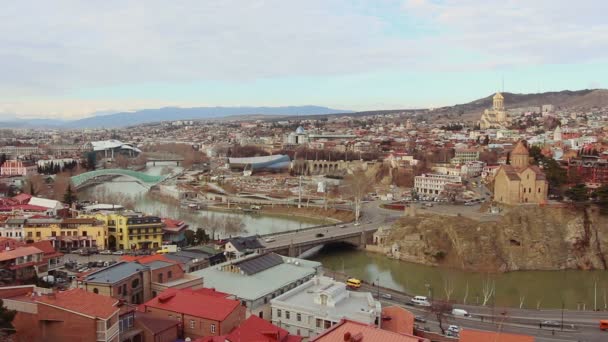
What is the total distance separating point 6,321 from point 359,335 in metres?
3.87

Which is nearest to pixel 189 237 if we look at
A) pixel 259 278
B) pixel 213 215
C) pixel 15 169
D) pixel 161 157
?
pixel 213 215

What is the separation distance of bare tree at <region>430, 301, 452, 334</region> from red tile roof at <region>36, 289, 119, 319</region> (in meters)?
5.41

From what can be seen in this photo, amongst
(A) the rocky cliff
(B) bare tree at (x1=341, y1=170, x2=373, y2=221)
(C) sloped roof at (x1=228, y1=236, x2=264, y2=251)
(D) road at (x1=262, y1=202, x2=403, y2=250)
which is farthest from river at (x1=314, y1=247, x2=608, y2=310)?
(B) bare tree at (x1=341, y1=170, x2=373, y2=221)

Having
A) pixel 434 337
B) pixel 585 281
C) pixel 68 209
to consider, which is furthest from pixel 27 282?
pixel 585 281

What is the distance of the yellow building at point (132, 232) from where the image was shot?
1499 cm

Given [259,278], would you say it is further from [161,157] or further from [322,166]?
[161,157]

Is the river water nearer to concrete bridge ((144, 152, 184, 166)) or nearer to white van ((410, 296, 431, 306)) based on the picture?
white van ((410, 296, 431, 306))

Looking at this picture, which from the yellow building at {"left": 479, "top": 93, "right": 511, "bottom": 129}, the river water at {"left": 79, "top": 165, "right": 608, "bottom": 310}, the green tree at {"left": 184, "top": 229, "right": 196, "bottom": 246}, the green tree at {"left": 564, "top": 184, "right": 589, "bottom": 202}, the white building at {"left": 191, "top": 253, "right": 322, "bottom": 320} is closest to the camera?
the white building at {"left": 191, "top": 253, "right": 322, "bottom": 320}

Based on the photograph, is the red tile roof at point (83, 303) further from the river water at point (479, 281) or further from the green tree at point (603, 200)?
the green tree at point (603, 200)

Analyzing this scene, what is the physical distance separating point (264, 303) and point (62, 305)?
3.43 m

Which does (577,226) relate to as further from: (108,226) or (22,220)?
(22,220)

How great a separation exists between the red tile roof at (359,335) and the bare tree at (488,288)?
615 cm

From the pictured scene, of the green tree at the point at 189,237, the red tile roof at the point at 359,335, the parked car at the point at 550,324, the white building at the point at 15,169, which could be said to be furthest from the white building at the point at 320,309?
the white building at the point at 15,169

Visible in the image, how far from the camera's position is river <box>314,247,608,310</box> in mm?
12531
